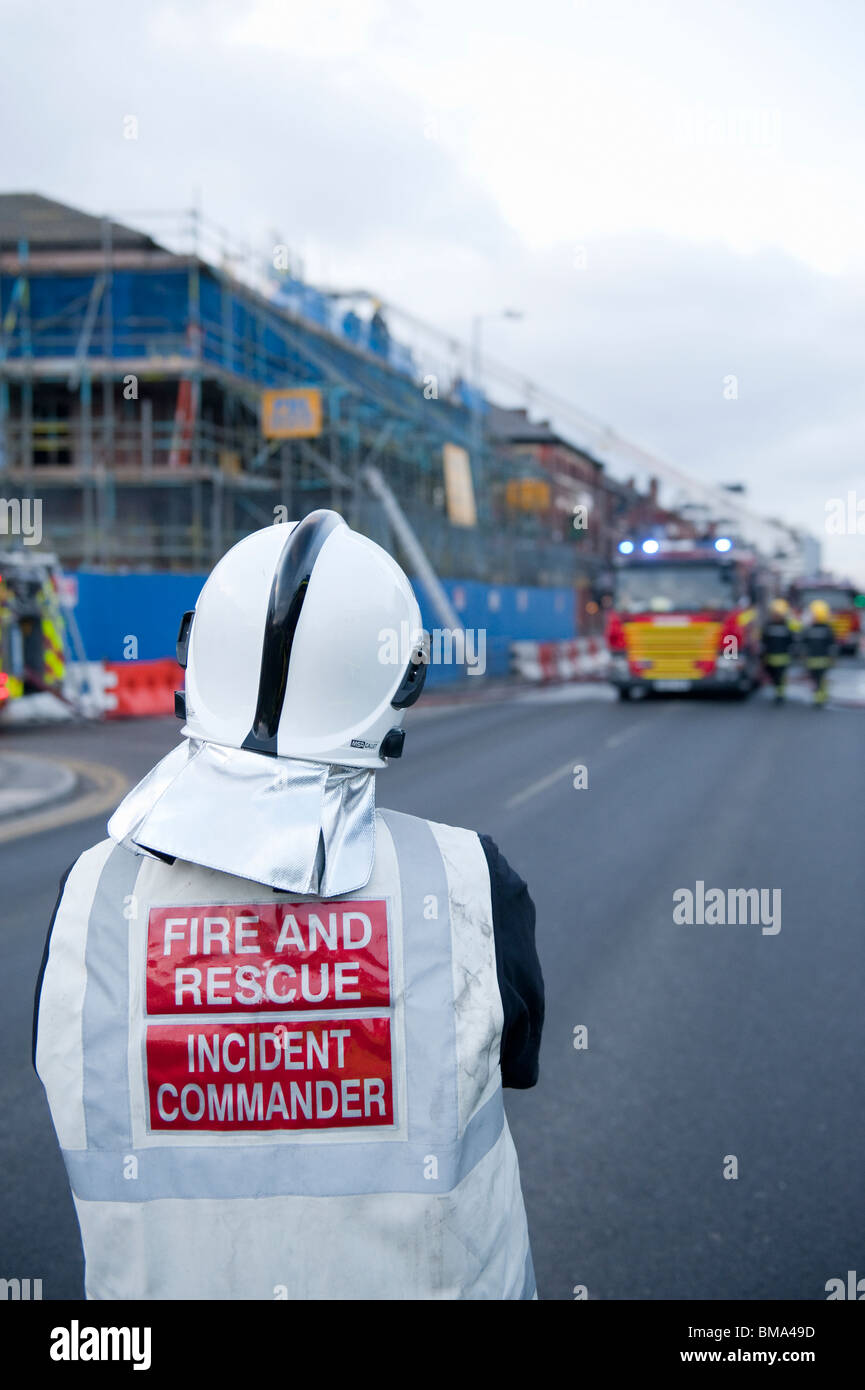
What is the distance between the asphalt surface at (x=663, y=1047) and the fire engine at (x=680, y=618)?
10.9 m

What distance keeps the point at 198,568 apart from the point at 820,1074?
2465 cm

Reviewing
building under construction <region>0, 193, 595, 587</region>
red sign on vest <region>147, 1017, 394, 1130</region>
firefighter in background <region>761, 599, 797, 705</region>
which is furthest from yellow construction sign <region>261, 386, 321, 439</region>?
red sign on vest <region>147, 1017, 394, 1130</region>

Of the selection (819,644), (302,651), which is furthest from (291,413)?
(302,651)

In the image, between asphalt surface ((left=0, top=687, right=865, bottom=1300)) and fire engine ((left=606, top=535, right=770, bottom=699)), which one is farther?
fire engine ((left=606, top=535, right=770, bottom=699))

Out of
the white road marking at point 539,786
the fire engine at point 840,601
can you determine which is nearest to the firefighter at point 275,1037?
the white road marking at point 539,786

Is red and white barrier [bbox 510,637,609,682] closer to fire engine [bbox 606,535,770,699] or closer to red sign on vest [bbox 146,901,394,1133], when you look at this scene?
fire engine [bbox 606,535,770,699]

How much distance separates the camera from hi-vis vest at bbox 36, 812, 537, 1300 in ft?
5.49

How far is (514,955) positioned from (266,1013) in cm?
36

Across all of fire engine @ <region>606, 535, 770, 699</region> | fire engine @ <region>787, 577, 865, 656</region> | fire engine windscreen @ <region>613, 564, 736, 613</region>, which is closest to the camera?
fire engine @ <region>606, 535, 770, 699</region>

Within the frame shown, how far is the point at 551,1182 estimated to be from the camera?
3865 mm

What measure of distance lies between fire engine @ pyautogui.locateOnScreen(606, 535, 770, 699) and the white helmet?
71.2 feet

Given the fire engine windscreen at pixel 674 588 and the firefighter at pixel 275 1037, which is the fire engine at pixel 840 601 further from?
the firefighter at pixel 275 1037
